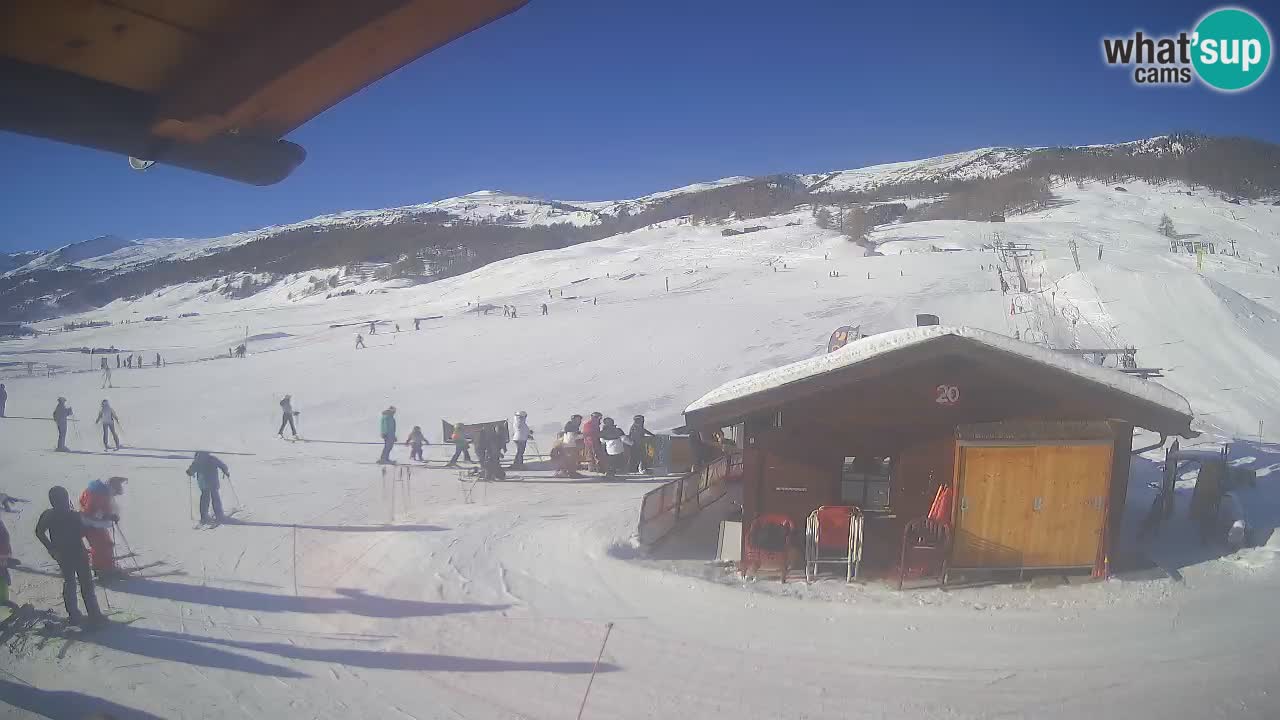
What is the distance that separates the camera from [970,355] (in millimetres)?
8703

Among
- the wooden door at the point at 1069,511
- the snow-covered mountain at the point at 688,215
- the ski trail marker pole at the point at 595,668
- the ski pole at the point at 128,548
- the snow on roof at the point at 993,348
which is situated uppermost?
the snow-covered mountain at the point at 688,215

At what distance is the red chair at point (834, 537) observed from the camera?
8.89m

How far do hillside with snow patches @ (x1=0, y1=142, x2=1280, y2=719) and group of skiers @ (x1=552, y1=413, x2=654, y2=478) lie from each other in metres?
0.77

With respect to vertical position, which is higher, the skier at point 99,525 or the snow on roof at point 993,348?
the snow on roof at point 993,348

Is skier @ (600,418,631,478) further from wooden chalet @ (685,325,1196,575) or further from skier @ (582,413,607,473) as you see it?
wooden chalet @ (685,325,1196,575)

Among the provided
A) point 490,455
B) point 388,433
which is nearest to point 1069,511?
point 490,455

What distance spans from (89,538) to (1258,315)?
115 ft

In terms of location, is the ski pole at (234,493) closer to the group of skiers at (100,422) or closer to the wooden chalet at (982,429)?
the group of skiers at (100,422)

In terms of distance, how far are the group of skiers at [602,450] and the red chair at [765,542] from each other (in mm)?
5995

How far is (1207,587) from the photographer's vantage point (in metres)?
8.47

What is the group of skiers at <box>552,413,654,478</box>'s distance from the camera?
593 inches

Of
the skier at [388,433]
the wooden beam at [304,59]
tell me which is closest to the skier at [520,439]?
the skier at [388,433]

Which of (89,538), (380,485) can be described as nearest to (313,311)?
(380,485)

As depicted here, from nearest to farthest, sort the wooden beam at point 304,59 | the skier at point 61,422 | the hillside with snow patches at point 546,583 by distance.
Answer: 1. the wooden beam at point 304,59
2. the hillside with snow patches at point 546,583
3. the skier at point 61,422
